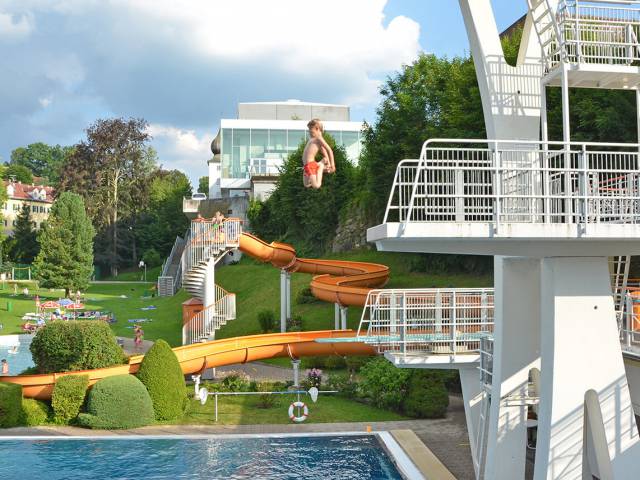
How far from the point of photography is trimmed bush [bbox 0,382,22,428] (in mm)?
17844

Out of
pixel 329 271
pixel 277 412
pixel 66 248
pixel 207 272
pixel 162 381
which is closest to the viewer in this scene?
pixel 162 381

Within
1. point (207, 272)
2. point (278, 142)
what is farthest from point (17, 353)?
point (278, 142)

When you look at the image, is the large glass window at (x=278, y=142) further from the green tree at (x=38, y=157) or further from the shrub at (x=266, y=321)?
the green tree at (x=38, y=157)

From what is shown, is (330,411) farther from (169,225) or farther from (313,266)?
(169,225)

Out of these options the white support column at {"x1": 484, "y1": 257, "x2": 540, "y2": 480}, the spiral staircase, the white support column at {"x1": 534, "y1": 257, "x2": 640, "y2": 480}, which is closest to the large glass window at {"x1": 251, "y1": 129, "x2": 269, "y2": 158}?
the spiral staircase

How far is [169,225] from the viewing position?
70.6 m

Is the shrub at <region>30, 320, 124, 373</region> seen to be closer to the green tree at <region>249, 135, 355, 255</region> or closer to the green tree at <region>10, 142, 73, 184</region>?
the green tree at <region>249, 135, 355, 255</region>

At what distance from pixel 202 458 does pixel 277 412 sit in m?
4.44

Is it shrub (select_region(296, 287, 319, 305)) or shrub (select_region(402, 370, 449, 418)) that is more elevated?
shrub (select_region(296, 287, 319, 305))

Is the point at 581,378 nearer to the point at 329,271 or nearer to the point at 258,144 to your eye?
the point at 329,271

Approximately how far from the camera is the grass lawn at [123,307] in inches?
1460

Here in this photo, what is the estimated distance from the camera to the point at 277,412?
19.6 m

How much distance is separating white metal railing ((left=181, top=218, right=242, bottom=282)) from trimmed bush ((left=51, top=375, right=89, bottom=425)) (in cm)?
820

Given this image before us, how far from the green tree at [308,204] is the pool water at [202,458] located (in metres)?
28.3
